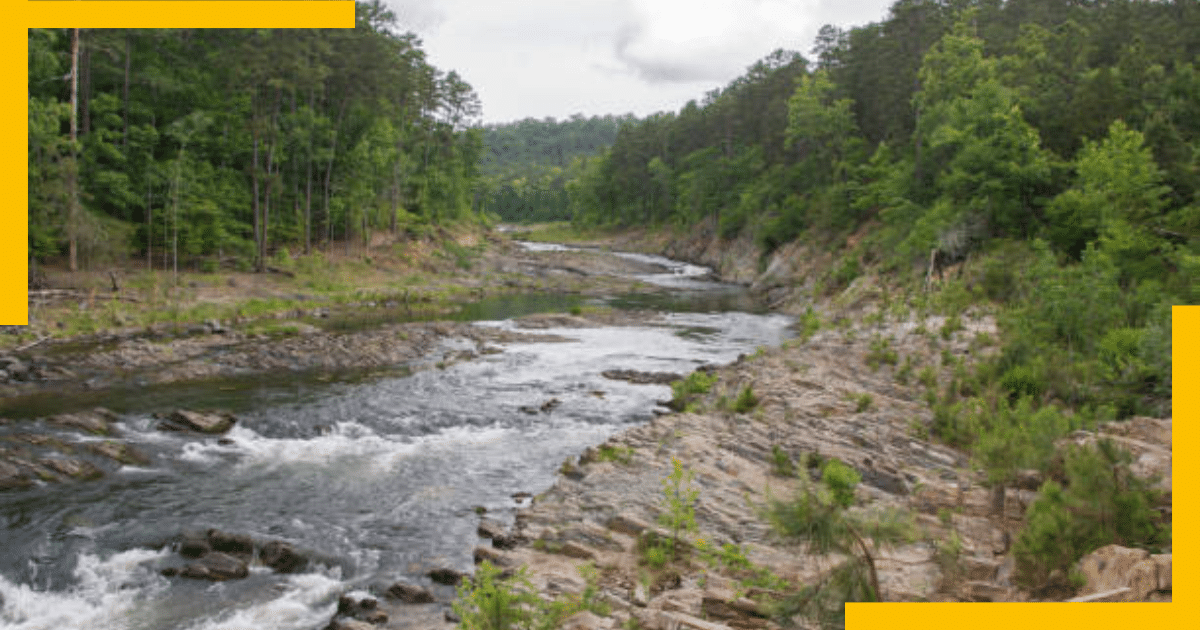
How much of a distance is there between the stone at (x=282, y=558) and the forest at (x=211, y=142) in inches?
1073

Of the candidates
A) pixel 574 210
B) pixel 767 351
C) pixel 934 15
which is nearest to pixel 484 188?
pixel 574 210

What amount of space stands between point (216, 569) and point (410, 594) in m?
3.21

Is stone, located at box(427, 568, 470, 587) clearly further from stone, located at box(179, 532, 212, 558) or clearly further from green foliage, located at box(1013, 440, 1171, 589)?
green foliage, located at box(1013, 440, 1171, 589)

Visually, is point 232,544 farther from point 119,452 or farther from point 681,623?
point 681,623

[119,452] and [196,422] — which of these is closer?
[119,452]

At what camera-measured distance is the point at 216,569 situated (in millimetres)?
11109

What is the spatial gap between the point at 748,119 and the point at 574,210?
58297 millimetres

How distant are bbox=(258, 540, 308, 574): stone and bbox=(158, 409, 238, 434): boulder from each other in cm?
764

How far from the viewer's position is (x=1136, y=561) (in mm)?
6715

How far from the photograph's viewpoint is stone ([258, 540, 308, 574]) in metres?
11.4

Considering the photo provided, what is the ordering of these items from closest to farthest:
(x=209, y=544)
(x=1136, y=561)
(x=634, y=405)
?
(x=1136, y=561) < (x=209, y=544) < (x=634, y=405)

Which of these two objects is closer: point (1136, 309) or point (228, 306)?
point (1136, 309)

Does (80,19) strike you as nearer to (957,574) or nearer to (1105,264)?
(957,574)

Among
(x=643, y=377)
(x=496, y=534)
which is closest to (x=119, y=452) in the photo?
(x=496, y=534)
